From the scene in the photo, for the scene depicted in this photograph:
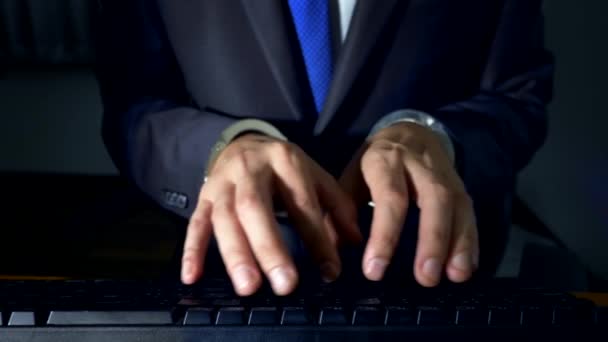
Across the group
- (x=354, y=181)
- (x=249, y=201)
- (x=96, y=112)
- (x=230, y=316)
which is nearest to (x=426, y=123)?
(x=354, y=181)

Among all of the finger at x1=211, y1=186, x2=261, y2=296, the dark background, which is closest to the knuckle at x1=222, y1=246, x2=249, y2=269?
the finger at x1=211, y1=186, x2=261, y2=296

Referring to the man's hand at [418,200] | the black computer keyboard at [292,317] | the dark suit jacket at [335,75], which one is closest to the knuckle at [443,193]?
the man's hand at [418,200]

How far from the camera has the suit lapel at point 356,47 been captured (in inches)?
28.2

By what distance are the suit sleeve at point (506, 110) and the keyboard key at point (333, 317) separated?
0.33m

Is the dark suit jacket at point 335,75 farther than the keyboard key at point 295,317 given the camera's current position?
Yes

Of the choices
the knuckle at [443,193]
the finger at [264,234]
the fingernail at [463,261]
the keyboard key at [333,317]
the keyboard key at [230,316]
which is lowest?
the fingernail at [463,261]

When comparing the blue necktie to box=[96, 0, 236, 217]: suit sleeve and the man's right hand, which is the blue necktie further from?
the man's right hand

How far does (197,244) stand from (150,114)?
0.33m

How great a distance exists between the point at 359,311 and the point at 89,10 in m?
1.64

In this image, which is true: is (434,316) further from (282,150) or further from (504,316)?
(282,150)

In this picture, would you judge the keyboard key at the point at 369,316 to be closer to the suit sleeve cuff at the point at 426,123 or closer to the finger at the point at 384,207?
the finger at the point at 384,207

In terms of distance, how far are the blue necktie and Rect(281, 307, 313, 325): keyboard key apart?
46 cm

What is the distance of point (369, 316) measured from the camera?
294 mm

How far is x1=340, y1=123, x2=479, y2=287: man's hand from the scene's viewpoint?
39 cm
